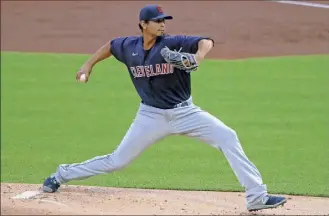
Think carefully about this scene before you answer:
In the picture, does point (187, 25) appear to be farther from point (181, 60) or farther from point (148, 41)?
point (181, 60)

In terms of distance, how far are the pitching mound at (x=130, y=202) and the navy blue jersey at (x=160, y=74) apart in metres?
0.84

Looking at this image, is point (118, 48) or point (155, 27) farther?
point (118, 48)

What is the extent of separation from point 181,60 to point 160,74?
17.7 inches

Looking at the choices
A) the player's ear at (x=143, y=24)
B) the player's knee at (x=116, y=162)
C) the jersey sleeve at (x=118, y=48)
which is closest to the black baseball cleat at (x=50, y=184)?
the player's knee at (x=116, y=162)

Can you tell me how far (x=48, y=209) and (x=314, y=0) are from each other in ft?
40.6

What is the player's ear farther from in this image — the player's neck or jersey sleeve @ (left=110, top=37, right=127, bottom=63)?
jersey sleeve @ (left=110, top=37, right=127, bottom=63)

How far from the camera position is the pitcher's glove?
5973mm

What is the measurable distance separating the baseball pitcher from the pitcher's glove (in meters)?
0.03

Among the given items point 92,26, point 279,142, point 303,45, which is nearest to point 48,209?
point 279,142

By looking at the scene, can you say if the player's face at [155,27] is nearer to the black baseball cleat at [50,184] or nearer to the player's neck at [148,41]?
the player's neck at [148,41]

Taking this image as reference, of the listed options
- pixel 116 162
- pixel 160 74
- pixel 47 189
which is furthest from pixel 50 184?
pixel 160 74

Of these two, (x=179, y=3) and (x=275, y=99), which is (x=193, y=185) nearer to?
(x=275, y=99)

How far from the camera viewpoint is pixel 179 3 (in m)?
17.2

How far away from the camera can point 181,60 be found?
596 centimetres
